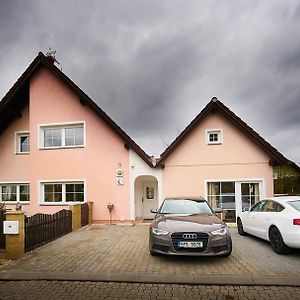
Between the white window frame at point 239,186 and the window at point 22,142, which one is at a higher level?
the window at point 22,142

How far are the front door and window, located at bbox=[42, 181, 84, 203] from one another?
3.51 meters

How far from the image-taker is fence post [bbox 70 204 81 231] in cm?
1208

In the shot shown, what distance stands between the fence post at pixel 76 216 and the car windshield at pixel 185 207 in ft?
15.2

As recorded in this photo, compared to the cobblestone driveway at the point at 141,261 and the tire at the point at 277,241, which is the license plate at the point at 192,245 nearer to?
the cobblestone driveway at the point at 141,261

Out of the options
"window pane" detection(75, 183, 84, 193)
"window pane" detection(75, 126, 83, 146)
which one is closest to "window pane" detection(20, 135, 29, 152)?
"window pane" detection(75, 126, 83, 146)

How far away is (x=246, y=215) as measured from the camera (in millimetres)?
10312

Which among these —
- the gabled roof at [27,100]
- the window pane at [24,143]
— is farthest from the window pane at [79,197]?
the window pane at [24,143]

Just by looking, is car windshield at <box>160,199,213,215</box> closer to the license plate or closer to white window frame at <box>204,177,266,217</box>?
the license plate

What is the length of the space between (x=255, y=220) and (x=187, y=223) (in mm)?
3222

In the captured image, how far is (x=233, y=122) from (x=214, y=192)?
3.33m

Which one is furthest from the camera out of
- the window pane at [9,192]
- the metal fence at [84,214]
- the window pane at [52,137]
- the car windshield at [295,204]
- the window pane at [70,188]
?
the window pane at [9,192]

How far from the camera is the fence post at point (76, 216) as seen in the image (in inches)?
476

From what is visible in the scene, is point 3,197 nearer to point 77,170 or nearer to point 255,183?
point 77,170

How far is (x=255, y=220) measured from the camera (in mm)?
9438
